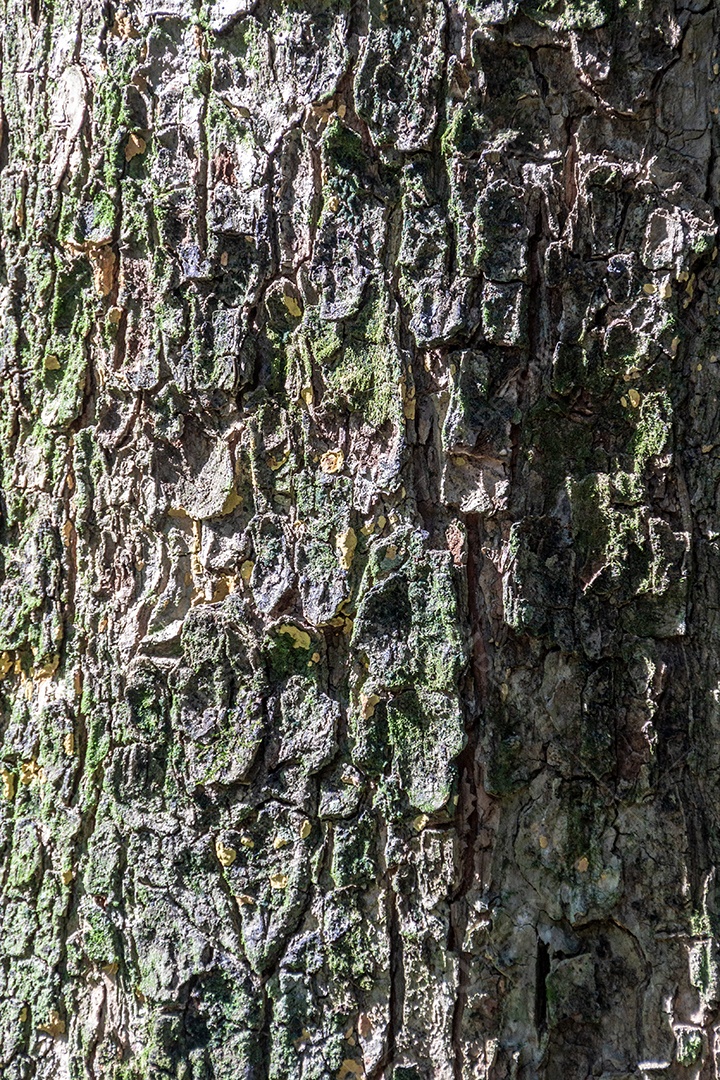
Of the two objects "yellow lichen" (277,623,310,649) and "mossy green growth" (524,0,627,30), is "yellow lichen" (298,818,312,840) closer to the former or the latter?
"yellow lichen" (277,623,310,649)

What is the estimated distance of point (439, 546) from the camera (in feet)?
4.28

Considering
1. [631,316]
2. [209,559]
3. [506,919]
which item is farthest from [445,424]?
[506,919]

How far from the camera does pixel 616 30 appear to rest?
1.25m

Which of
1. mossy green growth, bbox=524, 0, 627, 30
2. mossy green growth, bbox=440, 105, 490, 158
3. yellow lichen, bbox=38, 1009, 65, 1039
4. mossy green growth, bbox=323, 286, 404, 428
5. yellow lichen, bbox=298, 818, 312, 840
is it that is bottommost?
yellow lichen, bbox=38, 1009, 65, 1039

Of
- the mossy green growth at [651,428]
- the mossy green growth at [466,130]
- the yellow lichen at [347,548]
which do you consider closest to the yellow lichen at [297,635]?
the yellow lichen at [347,548]

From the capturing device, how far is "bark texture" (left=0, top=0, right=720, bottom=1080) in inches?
50.4

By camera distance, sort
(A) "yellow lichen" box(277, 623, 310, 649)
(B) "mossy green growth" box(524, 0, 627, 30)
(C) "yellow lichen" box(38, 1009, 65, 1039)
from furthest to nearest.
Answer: (C) "yellow lichen" box(38, 1009, 65, 1039) → (A) "yellow lichen" box(277, 623, 310, 649) → (B) "mossy green growth" box(524, 0, 627, 30)

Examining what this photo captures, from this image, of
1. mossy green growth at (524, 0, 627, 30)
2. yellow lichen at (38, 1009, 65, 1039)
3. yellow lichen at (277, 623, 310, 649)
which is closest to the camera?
mossy green growth at (524, 0, 627, 30)

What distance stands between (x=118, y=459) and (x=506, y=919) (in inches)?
33.9

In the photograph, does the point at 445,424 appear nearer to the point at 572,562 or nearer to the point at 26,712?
the point at 572,562

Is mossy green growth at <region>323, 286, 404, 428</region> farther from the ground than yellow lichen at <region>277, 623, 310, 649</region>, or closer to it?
farther from the ground

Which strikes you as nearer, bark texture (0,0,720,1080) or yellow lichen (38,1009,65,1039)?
bark texture (0,0,720,1080)

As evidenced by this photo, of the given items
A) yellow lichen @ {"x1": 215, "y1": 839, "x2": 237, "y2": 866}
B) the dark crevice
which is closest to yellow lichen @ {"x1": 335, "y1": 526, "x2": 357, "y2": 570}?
yellow lichen @ {"x1": 215, "y1": 839, "x2": 237, "y2": 866}

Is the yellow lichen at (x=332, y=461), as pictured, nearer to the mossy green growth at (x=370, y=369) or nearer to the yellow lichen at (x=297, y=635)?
the mossy green growth at (x=370, y=369)
